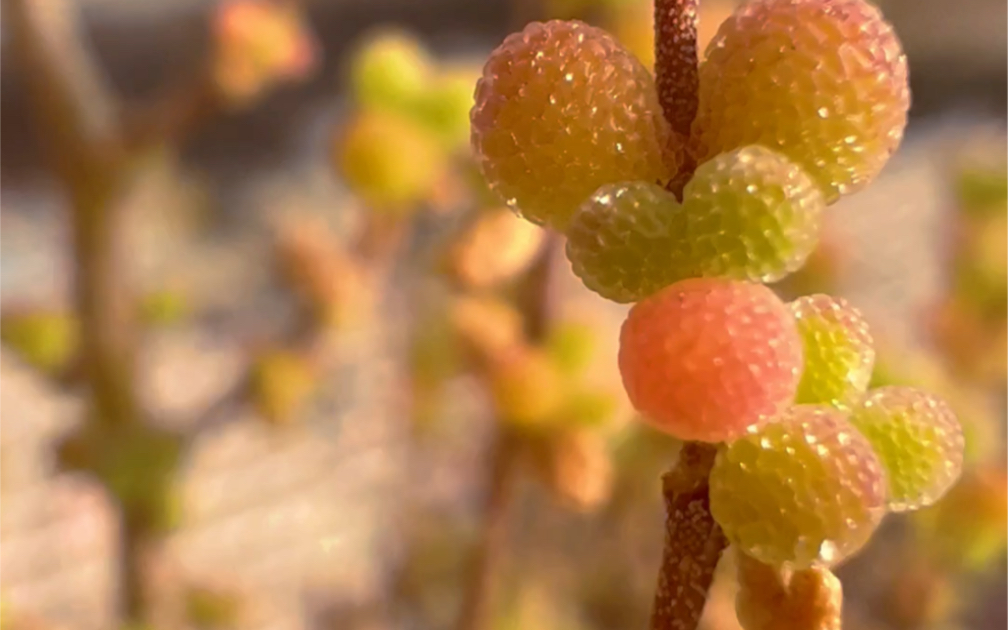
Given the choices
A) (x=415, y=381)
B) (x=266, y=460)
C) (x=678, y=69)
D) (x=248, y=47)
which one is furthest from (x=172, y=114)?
(x=266, y=460)

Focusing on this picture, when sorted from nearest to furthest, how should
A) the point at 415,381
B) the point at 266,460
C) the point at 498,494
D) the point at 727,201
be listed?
the point at 727,201 → the point at 498,494 → the point at 415,381 → the point at 266,460

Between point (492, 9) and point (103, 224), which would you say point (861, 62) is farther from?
point (492, 9)

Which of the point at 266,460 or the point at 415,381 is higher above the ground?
the point at 415,381

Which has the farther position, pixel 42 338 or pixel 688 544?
pixel 42 338

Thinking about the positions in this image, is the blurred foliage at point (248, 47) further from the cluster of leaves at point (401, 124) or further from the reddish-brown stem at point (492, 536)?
the reddish-brown stem at point (492, 536)

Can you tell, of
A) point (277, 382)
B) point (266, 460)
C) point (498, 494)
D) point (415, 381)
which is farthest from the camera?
point (266, 460)

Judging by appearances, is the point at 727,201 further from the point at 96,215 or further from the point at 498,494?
the point at 96,215

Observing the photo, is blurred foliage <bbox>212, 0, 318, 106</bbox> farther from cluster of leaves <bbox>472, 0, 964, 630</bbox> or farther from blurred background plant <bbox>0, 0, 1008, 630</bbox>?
cluster of leaves <bbox>472, 0, 964, 630</bbox>

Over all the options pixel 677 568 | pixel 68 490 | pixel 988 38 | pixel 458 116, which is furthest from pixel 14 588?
pixel 988 38
